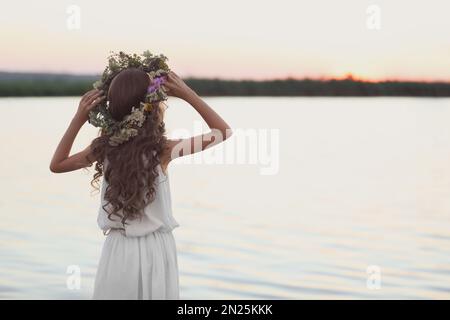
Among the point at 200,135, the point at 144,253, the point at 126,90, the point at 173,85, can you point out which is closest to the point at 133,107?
the point at 126,90

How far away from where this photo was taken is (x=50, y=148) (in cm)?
2859

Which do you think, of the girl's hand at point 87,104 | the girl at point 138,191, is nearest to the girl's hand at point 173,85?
the girl at point 138,191

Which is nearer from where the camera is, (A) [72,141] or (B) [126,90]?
(B) [126,90]

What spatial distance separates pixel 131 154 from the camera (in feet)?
15.7

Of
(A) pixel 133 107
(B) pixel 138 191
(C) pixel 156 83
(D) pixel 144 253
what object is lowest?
(D) pixel 144 253

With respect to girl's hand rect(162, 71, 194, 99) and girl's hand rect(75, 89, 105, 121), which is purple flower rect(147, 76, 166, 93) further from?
girl's hand rect(75, 89, 105, 121)

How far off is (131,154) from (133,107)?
211 mm

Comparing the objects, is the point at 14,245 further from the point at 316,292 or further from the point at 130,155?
the point at 130,155

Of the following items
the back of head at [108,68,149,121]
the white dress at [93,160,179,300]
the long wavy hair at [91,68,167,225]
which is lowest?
the white dress at [93,160,179,300]

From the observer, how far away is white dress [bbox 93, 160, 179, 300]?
4.80 metres

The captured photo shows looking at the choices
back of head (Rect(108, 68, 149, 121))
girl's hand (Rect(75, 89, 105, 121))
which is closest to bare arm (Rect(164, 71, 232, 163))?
back of head (Rect(108, 68, 149, 121))

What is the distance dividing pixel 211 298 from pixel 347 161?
1677 cm

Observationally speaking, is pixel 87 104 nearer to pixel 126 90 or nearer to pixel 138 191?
pixel 126 90

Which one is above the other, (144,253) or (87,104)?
(87,104)
